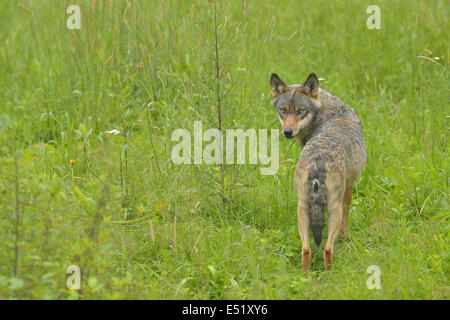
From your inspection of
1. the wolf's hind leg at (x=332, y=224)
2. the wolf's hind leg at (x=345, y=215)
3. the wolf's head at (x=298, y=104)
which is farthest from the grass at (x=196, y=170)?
the wolf's head at (x=298, y=104)

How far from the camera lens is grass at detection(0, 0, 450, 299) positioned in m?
3.92

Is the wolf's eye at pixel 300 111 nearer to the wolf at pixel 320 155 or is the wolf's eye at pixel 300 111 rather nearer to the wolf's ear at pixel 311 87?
the wolf at pixel 320 155

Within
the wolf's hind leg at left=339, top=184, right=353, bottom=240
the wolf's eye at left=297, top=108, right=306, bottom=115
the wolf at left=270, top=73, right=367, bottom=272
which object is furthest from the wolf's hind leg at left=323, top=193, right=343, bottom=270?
the wolf's eye at left=297, top=108, right=306, bottom=115

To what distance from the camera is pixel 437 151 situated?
5.98 meters

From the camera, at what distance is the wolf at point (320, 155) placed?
458 cm

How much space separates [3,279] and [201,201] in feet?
7.44

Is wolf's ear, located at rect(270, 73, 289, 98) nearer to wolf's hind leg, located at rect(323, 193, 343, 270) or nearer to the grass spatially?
the grass

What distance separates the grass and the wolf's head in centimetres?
31

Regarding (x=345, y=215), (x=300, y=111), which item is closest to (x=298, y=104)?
(x=300, y=111)

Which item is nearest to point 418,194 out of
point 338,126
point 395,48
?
point 338,126

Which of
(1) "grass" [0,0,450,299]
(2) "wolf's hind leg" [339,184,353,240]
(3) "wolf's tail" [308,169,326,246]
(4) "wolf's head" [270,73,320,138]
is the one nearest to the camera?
(1) "grass" [0,0,450,299]
